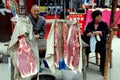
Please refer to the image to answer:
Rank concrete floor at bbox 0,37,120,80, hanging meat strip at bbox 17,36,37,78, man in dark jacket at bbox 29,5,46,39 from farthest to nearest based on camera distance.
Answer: man in dark jacket at bbox 29,5,46,39
concrete floor at bbox 0,37,120,80
hanging meat strip at bbox 17,36,37,78

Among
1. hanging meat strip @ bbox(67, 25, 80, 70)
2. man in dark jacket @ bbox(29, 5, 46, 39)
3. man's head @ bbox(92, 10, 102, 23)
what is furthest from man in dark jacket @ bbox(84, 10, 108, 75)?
hanging meat strip @ bbox(67, 25, 80, 70)

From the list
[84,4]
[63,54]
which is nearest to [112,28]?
[63,54]

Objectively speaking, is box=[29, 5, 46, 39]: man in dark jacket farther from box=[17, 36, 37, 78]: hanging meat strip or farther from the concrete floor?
box=[17, 36, 37, 78]: hanging meat strip

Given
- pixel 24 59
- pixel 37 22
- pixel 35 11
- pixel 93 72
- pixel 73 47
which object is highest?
pixel 35 11

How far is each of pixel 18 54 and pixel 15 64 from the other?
0.46ft

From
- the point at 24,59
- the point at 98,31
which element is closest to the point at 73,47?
the point at 24,59

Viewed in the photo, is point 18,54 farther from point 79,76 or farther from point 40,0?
point 40,0

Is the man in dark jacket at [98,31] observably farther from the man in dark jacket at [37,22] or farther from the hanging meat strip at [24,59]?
the hanging meat strip at [24,59]

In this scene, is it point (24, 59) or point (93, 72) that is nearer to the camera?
point (24, 59)

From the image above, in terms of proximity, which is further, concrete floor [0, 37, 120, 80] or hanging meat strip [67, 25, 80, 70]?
concrete floor [0, 37, 120, 80]

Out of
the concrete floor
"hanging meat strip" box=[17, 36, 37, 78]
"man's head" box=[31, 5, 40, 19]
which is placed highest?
"man's head" box=[31, 5, 40, 19]

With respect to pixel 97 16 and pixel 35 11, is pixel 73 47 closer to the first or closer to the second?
pixel 97 16

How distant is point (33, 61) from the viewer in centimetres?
310

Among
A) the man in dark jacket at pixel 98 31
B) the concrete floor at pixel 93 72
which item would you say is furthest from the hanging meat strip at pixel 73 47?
the man in dark jacket at pixel 98 31
